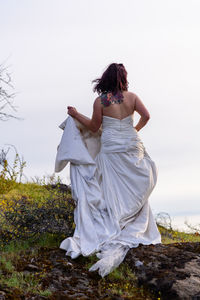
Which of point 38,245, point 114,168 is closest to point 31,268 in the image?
point 38,245

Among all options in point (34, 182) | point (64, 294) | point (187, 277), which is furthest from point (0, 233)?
point (34, 182)

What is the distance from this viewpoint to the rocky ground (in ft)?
18.3

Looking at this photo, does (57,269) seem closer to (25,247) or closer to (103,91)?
(25,247)

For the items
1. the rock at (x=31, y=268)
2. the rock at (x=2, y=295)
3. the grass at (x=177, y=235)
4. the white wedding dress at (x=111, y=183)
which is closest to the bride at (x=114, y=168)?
the white wedding dress at (x=111, y=183)

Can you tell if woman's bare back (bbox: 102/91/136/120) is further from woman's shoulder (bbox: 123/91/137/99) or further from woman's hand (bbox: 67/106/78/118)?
woman's hand (bbox: 67/106/78/118)

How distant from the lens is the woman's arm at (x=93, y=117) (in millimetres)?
7543

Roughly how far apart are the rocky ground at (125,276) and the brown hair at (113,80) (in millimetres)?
2752

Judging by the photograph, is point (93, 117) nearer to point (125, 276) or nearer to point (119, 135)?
point (119, 135)

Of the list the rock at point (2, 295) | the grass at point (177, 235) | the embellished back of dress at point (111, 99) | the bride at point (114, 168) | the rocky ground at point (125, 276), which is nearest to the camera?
the rock at point (2, 295)

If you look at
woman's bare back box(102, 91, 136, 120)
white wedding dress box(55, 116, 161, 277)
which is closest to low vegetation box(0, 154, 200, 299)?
white wedding dress box(55, 116, 161, 277)

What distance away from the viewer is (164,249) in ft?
22.7

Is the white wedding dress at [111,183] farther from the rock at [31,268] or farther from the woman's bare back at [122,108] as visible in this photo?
the rock at [31,268]

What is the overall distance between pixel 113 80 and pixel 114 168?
155 cm

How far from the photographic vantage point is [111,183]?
7562mm
